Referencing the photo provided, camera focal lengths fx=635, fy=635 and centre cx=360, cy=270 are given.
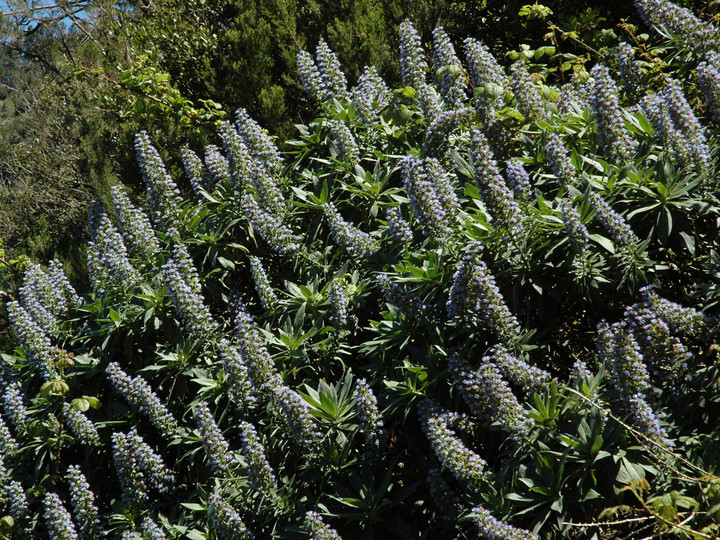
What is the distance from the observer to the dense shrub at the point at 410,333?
3.28 m

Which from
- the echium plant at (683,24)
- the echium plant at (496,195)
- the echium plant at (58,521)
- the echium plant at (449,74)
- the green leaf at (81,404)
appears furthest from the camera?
the echium plant at (449,74)

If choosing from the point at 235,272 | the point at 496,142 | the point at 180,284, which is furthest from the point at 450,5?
the point at 180,284

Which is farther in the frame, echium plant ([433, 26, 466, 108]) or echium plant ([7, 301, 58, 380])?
echium plant ([7, 301, 58, 380])

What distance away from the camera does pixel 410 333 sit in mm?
3906

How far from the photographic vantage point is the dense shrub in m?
3.28

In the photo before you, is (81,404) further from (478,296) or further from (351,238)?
(478,296)

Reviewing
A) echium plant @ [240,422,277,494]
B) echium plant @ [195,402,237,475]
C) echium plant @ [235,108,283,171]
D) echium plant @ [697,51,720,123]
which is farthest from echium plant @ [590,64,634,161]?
echium plant @ [195,402,237,475]

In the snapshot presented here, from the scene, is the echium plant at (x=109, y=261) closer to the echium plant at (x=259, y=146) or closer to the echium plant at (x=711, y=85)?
the echium plant at (x=259, y=146)

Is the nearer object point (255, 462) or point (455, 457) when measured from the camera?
point (455, 457)

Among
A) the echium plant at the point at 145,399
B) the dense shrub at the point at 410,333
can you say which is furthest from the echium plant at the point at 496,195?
the echium plant at the point at 145,399

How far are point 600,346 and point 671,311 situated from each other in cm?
39

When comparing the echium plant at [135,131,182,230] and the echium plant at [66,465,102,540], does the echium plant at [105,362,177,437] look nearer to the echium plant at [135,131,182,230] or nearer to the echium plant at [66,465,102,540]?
the echium plant at [66,465,102,540]

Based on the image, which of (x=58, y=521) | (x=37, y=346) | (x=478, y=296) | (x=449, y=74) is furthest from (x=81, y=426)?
(x=449, y=74)

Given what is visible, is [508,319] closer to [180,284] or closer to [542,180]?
[542,180]
